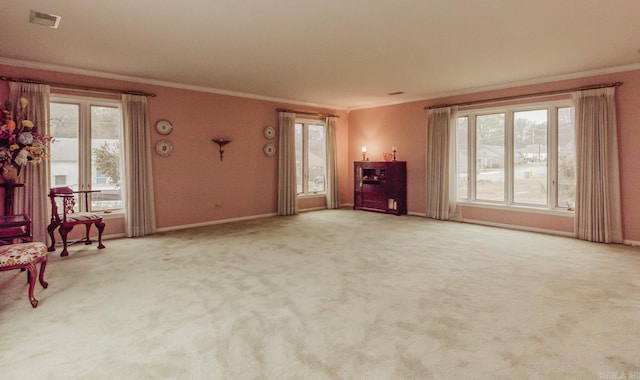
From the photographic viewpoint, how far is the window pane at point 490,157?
6.90 m

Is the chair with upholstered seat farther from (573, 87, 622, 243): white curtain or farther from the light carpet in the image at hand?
(573, 87, 622, 243): white curtain

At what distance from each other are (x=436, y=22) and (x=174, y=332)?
3.75 meters

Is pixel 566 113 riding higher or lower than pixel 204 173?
higher

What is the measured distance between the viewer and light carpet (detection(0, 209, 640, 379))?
222 centimetres

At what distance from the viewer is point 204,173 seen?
700 centimetres

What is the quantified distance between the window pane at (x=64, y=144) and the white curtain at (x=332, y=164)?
17.5 feet

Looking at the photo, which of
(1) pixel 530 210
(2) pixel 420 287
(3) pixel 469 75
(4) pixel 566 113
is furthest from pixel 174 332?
(4) pixel 566 113

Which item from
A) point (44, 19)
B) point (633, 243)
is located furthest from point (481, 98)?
point (44, 19)

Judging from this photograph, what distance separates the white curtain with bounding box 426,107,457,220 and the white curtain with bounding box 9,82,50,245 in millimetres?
6848

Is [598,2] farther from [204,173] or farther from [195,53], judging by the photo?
[204,173]

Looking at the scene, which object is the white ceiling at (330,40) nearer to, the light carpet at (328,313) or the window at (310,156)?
the window at (310,156)

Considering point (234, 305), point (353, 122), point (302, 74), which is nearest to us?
point (234, 305)

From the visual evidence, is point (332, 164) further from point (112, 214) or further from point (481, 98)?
point (112, 214)

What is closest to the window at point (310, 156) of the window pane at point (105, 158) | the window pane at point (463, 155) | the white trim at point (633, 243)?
the window pane at point (463, 155)
